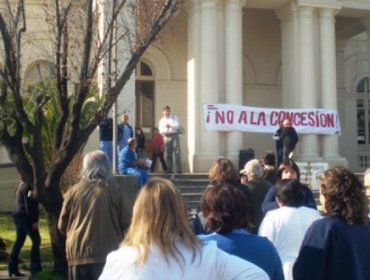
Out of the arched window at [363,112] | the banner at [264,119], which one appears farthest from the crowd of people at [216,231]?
the arched window at [363,112]

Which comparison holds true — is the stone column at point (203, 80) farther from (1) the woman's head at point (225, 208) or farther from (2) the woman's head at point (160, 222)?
(2) the woman's head at point (160, 222)

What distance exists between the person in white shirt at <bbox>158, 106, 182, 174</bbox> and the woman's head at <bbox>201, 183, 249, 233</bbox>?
49.2 ft

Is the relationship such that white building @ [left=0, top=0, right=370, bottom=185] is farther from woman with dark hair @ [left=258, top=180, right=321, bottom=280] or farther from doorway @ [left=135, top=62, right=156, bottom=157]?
woman with dark hair @ [left=258, top=180, right=321, bottom=280]

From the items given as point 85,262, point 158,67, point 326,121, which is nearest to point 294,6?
point 326,121

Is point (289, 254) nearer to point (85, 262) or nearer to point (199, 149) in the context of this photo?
point (85, 262)

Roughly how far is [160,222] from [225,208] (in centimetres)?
58

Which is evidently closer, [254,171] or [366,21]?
[254,171]

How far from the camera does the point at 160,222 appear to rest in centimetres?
304

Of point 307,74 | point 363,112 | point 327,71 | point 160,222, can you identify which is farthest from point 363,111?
point 160,222

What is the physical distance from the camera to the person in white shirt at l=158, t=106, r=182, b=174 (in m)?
18.7

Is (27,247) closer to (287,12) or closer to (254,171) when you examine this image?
(254,171)

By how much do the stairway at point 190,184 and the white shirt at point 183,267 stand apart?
502 inches

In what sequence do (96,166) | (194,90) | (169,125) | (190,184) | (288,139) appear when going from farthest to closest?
(194,90)
(169,125)
(288,139)
(190,184)
(96,166)

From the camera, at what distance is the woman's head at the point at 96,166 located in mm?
5934
